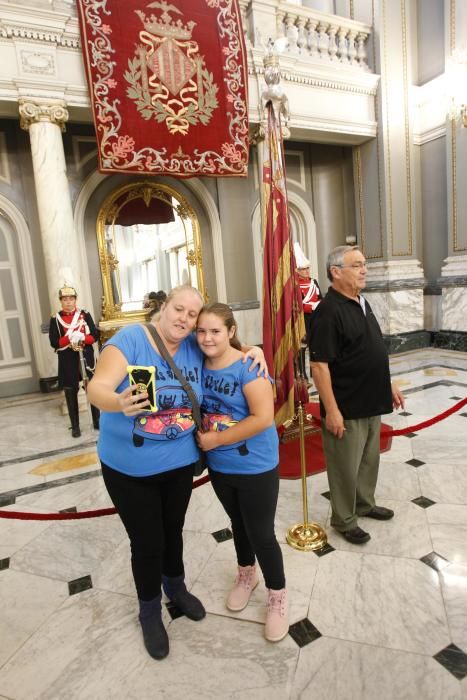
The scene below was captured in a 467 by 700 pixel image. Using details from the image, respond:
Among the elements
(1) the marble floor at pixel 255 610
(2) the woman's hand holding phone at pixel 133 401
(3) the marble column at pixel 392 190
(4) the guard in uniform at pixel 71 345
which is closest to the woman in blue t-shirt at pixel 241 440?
(1) the marble floor at pixel 255 610

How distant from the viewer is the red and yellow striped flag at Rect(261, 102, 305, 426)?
10.3 ft

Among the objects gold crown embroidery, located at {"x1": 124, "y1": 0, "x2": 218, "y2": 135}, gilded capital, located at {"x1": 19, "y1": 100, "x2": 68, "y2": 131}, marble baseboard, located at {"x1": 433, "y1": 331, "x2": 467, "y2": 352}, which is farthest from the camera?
marble baseboard, located at {"x1": 433, "y1": 331, "x2": 467, "y2": 352}

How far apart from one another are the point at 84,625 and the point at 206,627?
1.93 ft

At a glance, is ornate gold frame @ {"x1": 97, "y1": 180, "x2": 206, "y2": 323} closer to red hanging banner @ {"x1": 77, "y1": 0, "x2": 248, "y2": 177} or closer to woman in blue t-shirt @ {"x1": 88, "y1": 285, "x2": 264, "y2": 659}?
red hanging banner @ {"x1": 77, "y1": 0, "x2": 248, "y2": 177}

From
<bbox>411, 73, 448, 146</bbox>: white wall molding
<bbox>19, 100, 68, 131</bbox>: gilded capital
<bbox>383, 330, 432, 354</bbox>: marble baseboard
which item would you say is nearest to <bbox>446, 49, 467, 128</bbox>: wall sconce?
<bbox>411, 73, 448, 146</bbox>: white wall molding

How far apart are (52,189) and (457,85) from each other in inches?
259

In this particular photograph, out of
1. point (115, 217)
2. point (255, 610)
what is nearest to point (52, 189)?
point (115, 217)

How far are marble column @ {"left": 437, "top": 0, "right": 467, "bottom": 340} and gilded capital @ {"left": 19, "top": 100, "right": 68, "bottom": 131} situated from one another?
20.3 feet

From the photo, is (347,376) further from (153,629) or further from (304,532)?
(153,629)

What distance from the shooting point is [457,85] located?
287 inches

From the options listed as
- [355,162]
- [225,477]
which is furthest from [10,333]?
[355,162]

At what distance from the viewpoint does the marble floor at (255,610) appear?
1.76 metres

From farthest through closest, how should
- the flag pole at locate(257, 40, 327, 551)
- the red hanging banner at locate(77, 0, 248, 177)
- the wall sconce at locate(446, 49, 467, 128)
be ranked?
the wall sconce at locate(446, 49, 467, 128)
the red hanging banner at locate(77, 0, 248, 177)
the flag pole at locate(257, 40, 327, 551)

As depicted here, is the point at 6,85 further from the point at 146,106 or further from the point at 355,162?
the point at 355,162
